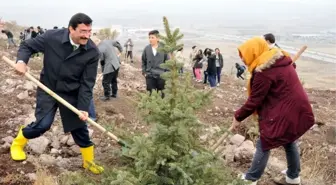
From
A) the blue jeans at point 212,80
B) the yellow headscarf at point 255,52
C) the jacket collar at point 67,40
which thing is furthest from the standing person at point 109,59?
the blue jeans at point 212,80

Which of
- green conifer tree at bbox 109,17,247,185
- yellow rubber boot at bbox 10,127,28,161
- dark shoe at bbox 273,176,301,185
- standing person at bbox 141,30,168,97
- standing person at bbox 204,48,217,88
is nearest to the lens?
green conifer tree at bbox 109,17,247,185

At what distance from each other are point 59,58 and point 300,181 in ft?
9.80

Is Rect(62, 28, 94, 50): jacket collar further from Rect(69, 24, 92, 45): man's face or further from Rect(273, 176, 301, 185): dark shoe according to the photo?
Rect(273, 176, 301, 185): dark shoe

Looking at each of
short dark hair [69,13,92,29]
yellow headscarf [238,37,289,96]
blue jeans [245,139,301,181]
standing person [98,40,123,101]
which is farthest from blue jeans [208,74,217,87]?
short dark hair [69,13,92,29]

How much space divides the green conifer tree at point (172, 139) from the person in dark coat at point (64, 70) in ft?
4.03

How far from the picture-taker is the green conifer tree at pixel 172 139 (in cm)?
274

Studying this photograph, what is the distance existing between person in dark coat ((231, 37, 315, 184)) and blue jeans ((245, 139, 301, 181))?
0.10 meters

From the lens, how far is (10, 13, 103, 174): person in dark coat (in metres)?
3.95

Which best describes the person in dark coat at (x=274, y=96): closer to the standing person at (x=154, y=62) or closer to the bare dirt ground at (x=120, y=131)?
the bare dirt ground at (x=120, y=131)

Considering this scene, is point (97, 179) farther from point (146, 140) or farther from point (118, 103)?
point (118, 103)

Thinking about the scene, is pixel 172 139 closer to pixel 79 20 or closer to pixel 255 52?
pixel 255 52

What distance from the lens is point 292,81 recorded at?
12.0 feet

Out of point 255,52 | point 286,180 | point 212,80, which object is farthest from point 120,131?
point 212,80

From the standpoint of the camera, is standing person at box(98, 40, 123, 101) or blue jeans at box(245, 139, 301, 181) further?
standing person at box(98, 40, 123, 101)
